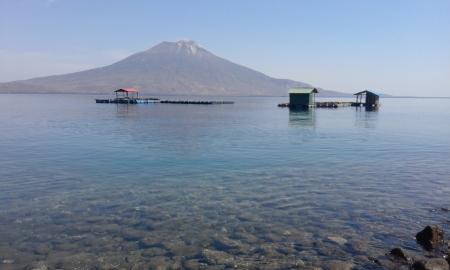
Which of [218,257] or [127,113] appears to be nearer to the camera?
[218,257]

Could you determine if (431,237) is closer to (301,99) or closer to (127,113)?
(127,113)

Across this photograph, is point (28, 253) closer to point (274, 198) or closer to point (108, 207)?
point (108, 207)

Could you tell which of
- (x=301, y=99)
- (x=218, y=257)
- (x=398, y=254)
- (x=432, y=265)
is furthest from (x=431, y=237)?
(x=301, y=99)

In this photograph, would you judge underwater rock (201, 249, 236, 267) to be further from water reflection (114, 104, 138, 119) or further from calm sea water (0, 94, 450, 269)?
water reflection (114, 104, 138, 119)

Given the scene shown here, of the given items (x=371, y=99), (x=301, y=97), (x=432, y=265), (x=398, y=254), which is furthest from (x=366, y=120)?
(x=432, y=265)

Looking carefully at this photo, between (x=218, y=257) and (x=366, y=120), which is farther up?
(x=366, y=120)

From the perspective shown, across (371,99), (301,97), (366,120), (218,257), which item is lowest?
(218,257)

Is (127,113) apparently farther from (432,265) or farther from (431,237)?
(432,265)

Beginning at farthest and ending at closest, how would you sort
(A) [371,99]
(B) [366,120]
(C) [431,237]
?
(A) [371,99]
(B) [366,120]
(C) [431,237]

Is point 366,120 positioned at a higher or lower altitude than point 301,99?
lower

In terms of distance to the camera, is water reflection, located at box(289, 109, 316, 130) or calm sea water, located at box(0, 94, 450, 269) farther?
water reflection, located at box(289, 109, 316, 130)

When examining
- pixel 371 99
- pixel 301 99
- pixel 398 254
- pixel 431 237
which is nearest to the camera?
pixel 398 254

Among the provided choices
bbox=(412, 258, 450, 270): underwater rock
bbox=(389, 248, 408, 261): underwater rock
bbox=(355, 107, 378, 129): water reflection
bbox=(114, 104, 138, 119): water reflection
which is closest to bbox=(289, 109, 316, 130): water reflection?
bbox=(355, 107, 378, 129): water reflection

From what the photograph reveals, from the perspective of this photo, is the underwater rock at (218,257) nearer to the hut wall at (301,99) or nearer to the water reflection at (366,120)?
the water reflection at (366,120)
